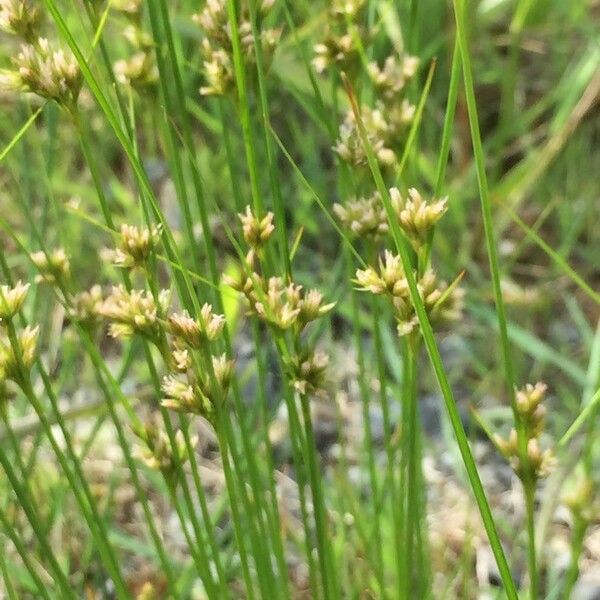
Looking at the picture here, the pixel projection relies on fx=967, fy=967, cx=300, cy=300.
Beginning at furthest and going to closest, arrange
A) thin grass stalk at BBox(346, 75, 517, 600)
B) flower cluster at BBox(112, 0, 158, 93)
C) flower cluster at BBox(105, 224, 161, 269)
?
flower cluster at BBox(112, 0, 158, 93) → flower cluster at BBox(105, 224, 161, 269) → thin grass stalk at BBox(346, 75, 517, 600)

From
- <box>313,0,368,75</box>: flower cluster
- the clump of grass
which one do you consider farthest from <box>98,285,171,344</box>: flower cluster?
<box>313,0,368,75</box>: flower cluster

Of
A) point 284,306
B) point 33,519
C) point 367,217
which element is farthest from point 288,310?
point 33,519

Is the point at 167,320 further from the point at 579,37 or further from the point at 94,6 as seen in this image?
the point at 579,37

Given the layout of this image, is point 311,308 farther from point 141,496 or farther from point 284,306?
point 141,496

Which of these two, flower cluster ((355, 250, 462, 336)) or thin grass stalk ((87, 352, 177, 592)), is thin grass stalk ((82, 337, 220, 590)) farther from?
flower cluster ((355, 250, 462, 336))

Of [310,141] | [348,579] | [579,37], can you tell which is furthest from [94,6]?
[579,37]

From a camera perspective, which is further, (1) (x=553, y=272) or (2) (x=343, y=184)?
(1) (x=553, y=272)
